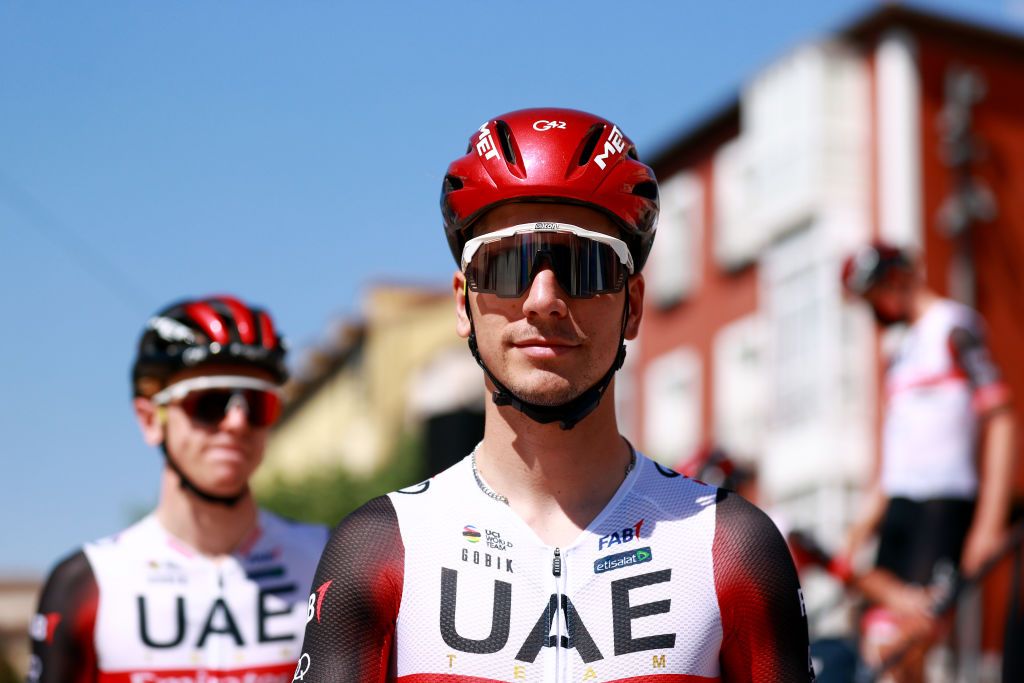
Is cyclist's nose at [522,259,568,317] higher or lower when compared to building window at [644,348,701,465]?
lower

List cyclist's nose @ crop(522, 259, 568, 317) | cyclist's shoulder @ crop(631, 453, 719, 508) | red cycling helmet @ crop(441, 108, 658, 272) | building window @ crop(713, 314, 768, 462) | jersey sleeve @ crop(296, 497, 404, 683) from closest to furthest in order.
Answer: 1. jersey sleeve @ crop(296, 497, 404, 683)
2. cyclist's nose @ crop(522, 259, 568, 317)
3. red cycling helmet @ crop(441, 108, 658, 272)
4. cyclist's shoulder @ crop(631, 453, 719, 508)
5. building window @ crop(713, 314, 768, 462)

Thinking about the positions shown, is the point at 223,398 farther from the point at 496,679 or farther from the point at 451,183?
the point at 496,679

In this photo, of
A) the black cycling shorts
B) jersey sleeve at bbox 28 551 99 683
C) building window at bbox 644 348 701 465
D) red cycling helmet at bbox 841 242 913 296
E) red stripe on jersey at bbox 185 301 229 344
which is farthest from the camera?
building window at bbox 644 348 701 465

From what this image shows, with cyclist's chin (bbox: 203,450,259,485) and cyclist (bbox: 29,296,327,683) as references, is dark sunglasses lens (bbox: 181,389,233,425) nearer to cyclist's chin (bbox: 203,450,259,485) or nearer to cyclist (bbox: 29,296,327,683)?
cyclist (bbox: 29,296,327,683)

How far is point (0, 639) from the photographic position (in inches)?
1091

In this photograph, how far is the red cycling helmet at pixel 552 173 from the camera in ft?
14.3

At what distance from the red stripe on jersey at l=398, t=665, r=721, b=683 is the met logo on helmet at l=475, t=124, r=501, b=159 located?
1.37 metres

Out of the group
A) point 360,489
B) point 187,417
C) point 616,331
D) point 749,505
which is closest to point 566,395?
point 616,331

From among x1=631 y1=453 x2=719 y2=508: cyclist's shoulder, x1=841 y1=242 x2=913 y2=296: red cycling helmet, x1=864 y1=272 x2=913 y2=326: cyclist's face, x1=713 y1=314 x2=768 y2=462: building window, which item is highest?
x1=713 y1=314 x2=768 y2=462: building window

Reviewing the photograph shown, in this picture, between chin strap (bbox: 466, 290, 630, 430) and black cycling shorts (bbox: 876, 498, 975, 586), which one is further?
black cycling shorts (bbox: 876, 498, 975, 586)

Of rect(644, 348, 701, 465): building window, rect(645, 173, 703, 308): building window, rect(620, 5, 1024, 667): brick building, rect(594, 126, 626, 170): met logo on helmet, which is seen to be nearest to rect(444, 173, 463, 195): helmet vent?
rect(594, 126, 626, 170): met logo on helmet

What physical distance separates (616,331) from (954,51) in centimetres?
3345

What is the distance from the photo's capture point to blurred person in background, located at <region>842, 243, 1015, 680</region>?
29.9 feet

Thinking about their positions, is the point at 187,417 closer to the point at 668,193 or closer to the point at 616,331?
the point at 616,331
